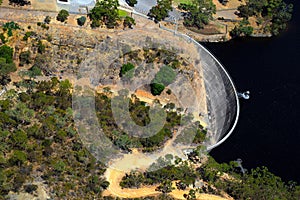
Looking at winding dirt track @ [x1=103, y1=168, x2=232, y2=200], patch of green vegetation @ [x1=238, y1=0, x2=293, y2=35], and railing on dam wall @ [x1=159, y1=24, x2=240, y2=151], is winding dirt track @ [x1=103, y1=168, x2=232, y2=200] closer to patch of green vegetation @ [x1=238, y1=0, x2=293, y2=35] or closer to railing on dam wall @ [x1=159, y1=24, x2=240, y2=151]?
railing on dam wall @ [x1=159, y1=24, x2=240, y2=151]

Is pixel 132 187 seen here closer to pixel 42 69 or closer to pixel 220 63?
pixel 42 69

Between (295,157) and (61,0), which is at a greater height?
(61,0)

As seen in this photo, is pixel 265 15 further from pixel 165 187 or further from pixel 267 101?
pixel 165 187

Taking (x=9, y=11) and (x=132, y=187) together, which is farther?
(x=9, y=11)

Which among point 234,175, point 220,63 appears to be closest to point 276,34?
point 220,63

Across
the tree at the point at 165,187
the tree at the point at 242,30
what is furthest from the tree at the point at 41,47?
the tree at the point at 242,30
